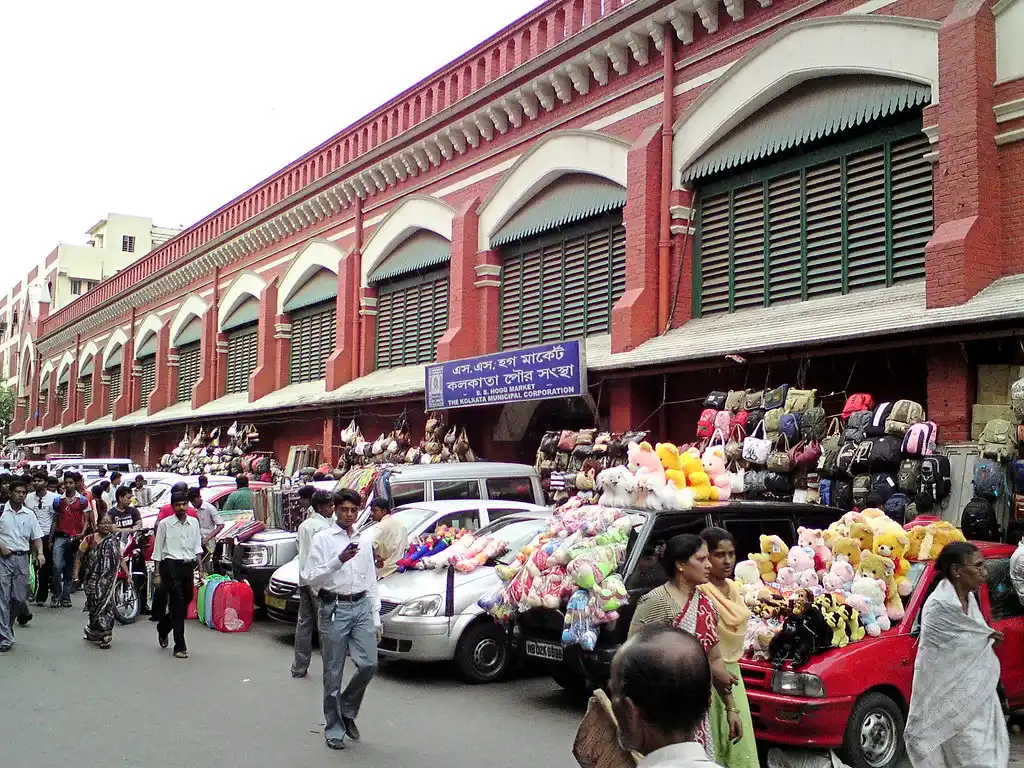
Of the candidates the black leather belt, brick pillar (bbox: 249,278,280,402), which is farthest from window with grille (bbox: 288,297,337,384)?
the black leather belt

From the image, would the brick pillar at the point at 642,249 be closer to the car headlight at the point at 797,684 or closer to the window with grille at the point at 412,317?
the window with grille at the point at 412,317

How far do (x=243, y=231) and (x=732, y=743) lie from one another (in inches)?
1112

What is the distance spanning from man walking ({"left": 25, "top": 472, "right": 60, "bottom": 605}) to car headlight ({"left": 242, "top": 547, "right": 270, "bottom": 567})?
11.1ft

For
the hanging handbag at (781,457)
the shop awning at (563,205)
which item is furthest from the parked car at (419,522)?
the shop awning at (563,205)

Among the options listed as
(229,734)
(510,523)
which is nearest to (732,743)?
(229,734)

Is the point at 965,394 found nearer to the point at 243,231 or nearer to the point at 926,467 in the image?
the point at 926,467

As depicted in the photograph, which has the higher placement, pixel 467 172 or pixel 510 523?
pixel 467 172

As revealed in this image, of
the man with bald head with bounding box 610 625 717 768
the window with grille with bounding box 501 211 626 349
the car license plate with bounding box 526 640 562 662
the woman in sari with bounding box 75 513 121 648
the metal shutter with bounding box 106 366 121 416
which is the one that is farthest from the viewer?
the metal shutter with bounding box 106 366 121 416

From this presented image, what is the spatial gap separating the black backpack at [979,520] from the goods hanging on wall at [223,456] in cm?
1755

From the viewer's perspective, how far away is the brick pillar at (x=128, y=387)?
41.2 m

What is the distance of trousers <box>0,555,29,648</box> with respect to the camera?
36.2 ft

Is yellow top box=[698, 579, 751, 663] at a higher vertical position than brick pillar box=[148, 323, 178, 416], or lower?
lower

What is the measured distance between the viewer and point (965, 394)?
10938 mm

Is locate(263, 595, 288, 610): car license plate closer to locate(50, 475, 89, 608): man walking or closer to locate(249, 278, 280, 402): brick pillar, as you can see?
locate(50, 475, 89, 608): man walking
